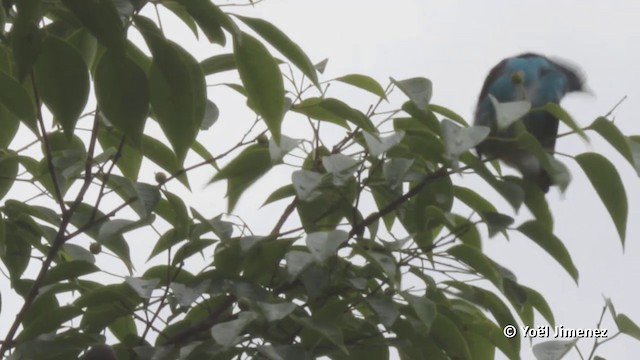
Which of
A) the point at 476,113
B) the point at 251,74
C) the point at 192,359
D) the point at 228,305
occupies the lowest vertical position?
the point at 192,359

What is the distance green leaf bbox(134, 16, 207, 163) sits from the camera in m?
1.15

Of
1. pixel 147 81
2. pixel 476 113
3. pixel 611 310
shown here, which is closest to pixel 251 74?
pixel 147 81

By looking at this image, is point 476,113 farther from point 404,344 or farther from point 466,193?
point 404,344

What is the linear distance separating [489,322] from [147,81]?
651 mm

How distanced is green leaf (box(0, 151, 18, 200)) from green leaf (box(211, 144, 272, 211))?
270mm

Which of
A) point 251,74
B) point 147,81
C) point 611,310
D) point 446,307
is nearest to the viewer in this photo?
point 147,81

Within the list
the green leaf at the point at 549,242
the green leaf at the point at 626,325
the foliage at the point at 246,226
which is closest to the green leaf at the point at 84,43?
the foliage at the point at 246,226

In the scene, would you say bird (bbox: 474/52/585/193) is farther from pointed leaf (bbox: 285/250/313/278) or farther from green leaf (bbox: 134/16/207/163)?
green leaf (bbox: 134/16/207/163)

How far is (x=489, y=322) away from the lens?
156 centimetres

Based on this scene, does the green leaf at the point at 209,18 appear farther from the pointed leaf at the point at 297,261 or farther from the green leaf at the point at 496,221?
the green leaf at the point at 496,221

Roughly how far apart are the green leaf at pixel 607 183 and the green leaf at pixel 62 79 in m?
0.64

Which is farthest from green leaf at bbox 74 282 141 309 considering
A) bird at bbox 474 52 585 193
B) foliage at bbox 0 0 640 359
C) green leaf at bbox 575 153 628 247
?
bird at bbox 474 52 585 193

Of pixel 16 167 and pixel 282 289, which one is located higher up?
pixel 16 167

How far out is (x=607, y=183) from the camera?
1.44 meters
